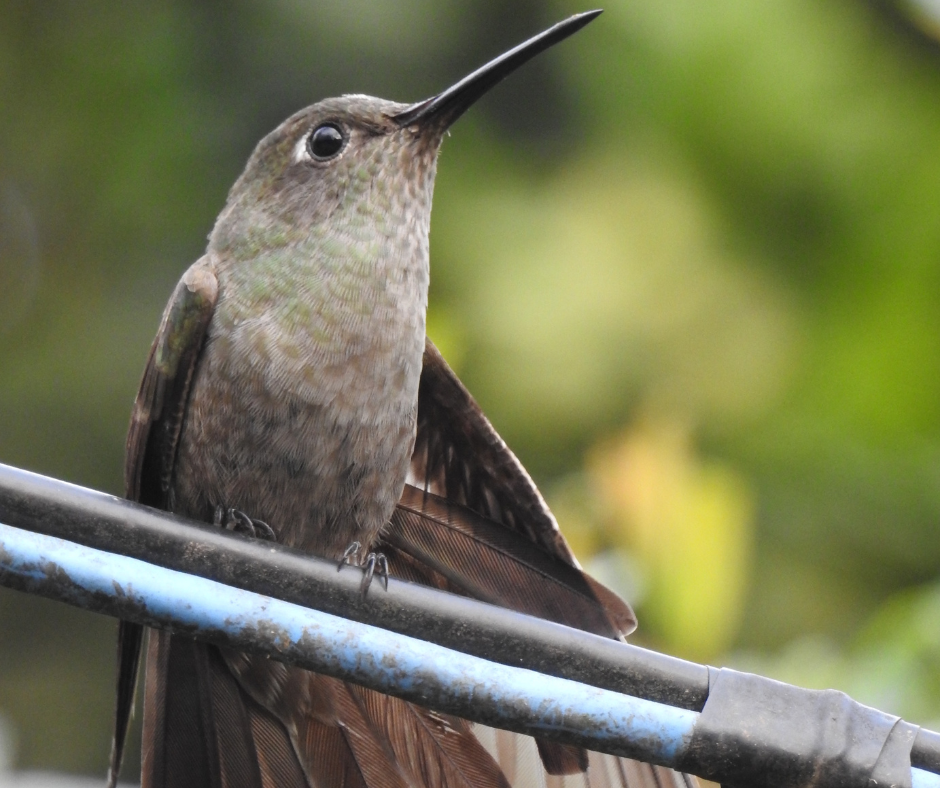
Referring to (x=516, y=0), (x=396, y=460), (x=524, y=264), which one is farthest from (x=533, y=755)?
(x=516, y=0)

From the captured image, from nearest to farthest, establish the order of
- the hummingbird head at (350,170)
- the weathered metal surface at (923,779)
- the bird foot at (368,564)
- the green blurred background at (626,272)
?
1. the weathered metal surface at (923,779)
2. the bird foot at (368,564)
3. the hummingbird head at (350,170)
4. the green blurred background at (626,272)

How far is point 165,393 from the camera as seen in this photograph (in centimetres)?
361

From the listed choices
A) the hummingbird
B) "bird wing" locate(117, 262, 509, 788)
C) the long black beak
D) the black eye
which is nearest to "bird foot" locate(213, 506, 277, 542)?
the hummingbird

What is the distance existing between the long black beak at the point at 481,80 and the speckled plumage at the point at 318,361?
0.42 feet

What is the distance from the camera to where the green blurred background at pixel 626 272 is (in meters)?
4.07

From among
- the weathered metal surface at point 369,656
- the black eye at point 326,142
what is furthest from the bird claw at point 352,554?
the weathered metal surface at point 369,656

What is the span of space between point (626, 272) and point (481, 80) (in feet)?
6.55

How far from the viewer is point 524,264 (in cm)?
581

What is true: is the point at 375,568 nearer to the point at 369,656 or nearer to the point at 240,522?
the point at 240,522

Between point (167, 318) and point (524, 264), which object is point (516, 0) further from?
point (167, 318)

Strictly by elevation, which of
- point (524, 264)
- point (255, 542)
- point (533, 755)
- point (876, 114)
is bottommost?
point (533, 755)

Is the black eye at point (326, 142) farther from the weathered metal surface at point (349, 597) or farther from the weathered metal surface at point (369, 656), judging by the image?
the weathered metal surface at point (369, 656)

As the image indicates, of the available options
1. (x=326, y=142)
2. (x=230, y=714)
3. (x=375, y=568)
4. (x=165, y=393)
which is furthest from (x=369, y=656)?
(x=326, y=142)

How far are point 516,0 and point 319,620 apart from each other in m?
5.09
